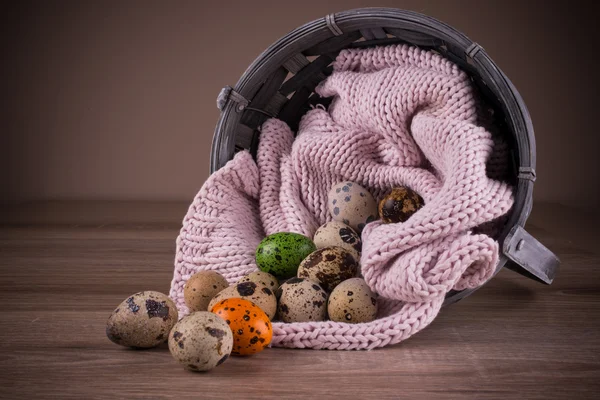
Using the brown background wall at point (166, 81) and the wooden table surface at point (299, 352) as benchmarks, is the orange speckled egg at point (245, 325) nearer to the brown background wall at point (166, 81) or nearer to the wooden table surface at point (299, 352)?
the wooden table surface at point (299, 352)

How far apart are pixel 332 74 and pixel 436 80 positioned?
263 millimetres

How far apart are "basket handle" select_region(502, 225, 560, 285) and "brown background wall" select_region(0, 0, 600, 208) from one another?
1.17 m

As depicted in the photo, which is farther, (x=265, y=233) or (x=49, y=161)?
(x=49, y=161)

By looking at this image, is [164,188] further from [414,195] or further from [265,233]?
[414,195]

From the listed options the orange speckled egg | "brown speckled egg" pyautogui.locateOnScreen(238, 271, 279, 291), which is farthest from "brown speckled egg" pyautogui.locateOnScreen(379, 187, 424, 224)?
the orange speckled egg

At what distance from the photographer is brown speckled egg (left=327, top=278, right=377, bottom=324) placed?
1070 millimetres

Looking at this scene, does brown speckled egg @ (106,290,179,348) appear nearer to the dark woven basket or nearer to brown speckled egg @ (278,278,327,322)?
brown speckled egg @ (278,278,327,322)

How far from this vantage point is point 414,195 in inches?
48.3

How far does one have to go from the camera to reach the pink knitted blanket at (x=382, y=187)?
3.43ft

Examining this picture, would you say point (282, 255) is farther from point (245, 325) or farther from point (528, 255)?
point (528, 255)

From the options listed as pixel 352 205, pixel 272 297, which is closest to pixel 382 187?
pixel 352 205

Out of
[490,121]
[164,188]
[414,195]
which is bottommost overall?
[164,188]

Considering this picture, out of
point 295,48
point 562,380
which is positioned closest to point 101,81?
point 295,48

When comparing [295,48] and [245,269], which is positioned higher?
[295,48]
